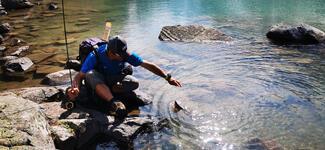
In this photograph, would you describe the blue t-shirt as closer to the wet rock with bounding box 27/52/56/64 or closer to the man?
the man

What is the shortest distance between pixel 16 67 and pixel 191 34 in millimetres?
8850

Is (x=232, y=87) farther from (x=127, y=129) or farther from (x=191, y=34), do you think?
(x=191, y=34)

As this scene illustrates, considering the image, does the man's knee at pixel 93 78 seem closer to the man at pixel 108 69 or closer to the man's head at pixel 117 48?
the man at pixel 108 69

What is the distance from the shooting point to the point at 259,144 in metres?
8.06

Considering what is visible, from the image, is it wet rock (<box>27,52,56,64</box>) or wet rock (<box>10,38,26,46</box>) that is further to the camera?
wet rock (<box>10,38,26,46</box>)

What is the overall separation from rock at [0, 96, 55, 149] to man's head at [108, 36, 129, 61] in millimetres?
2147

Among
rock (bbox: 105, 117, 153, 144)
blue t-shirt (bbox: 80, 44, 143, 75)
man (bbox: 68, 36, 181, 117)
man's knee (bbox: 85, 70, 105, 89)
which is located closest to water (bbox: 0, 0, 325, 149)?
rock (bbox: 105, 117, 153, 144)

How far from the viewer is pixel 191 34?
19219 millimetres

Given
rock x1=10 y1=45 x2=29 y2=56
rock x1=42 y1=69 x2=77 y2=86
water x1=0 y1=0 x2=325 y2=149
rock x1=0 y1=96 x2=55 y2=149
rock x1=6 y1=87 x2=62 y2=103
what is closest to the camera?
rock x1=0 y1=96 x2=55 y2=149

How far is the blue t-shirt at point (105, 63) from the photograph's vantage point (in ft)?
29.4

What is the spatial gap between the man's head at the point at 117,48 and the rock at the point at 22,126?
2.15m

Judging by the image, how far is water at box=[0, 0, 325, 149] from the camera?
8.49 meters

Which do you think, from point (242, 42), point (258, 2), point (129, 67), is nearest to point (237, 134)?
point (129, 67)

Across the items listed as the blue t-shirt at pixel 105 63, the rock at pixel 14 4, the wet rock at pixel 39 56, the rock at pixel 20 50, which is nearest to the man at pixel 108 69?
the blue t-shirt at pixel 105 63
